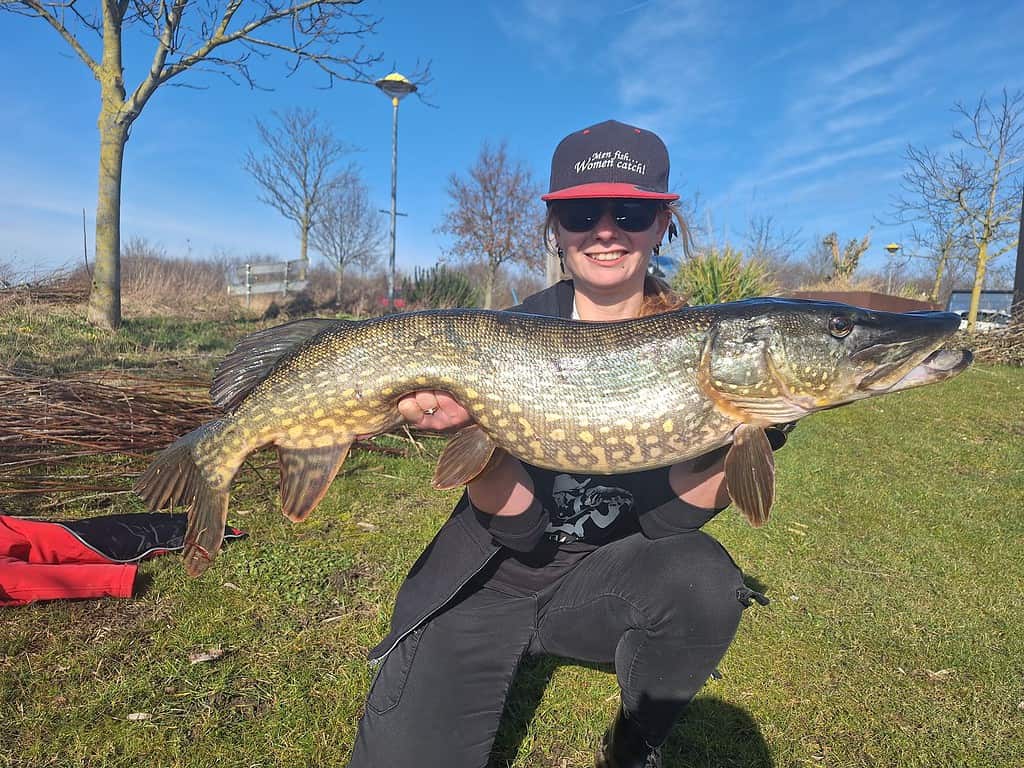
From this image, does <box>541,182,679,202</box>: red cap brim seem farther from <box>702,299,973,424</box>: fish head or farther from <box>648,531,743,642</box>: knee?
<box>648,531,743,642</box>: knee

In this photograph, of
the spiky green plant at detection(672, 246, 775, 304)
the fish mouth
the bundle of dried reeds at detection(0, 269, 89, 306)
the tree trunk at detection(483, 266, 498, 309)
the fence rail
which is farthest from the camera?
the tree trunk at detection(483, 266, 498, 309)

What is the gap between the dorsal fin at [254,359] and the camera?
1953 millimetres

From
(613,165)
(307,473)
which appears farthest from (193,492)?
(613,165)

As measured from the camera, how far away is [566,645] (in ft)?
6.75

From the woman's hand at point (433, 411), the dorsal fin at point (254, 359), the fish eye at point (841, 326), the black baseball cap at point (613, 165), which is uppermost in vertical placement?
the black baseball cap at point (613, 165)

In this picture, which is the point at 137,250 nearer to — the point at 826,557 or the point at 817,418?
the point at 817,418

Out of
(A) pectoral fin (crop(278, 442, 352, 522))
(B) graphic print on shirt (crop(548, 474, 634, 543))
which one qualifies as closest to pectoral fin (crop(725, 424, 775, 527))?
(B) graphic print on shirt (crop(548, 474, 634, 543))

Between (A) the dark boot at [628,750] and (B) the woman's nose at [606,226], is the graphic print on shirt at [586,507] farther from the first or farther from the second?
(B) the woman's nose at [606,226]

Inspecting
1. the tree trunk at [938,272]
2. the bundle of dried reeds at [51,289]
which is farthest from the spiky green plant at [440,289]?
the tree trunk at [938,272]

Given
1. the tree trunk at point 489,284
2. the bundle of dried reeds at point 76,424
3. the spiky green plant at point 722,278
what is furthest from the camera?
the tree trunk at point 489,284

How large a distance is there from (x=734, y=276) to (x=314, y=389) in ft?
28.8

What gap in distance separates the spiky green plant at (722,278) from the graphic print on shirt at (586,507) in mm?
7580

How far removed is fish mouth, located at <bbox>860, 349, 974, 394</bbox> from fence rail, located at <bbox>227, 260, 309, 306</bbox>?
1712cm

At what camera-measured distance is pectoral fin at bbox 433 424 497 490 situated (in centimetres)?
182
